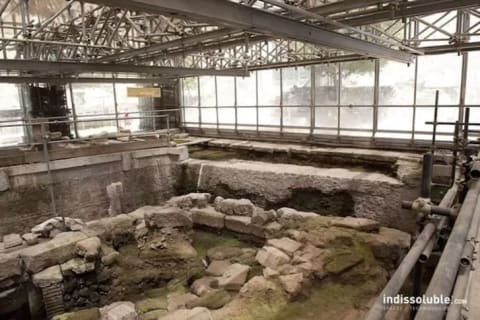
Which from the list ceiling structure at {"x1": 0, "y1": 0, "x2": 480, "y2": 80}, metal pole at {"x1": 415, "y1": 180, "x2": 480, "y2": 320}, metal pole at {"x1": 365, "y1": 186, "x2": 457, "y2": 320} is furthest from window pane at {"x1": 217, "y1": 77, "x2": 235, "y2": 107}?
metal pole at {"x1": 415, "y1": 180, "x2": 480, "y2": 320}

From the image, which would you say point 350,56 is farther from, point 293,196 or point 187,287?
point 187,287

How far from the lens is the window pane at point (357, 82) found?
10320mm

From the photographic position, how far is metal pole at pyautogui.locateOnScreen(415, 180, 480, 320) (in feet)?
4.32

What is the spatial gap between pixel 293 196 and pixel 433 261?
13.0 ft

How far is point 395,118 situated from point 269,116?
4774 millimetres

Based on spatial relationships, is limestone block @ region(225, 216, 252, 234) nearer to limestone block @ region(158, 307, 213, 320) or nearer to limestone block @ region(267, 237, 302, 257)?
limestone block @ region(267, 237, 302, 257)

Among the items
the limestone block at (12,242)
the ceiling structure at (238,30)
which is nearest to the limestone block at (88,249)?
the limestone block at (12,242)

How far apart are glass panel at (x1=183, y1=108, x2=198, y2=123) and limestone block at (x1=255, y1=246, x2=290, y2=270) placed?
11279mm

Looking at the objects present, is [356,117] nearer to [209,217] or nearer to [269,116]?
[269,116]

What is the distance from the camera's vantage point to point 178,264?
21.8 feet

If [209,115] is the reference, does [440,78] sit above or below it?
above

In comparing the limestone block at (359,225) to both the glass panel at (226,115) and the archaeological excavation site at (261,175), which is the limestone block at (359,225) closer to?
the archaeological excavation site at (261,175)

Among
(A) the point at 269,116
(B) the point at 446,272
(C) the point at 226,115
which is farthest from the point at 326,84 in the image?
(B) the point at 446,272

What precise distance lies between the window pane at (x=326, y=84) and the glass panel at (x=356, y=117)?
1.75 feet
